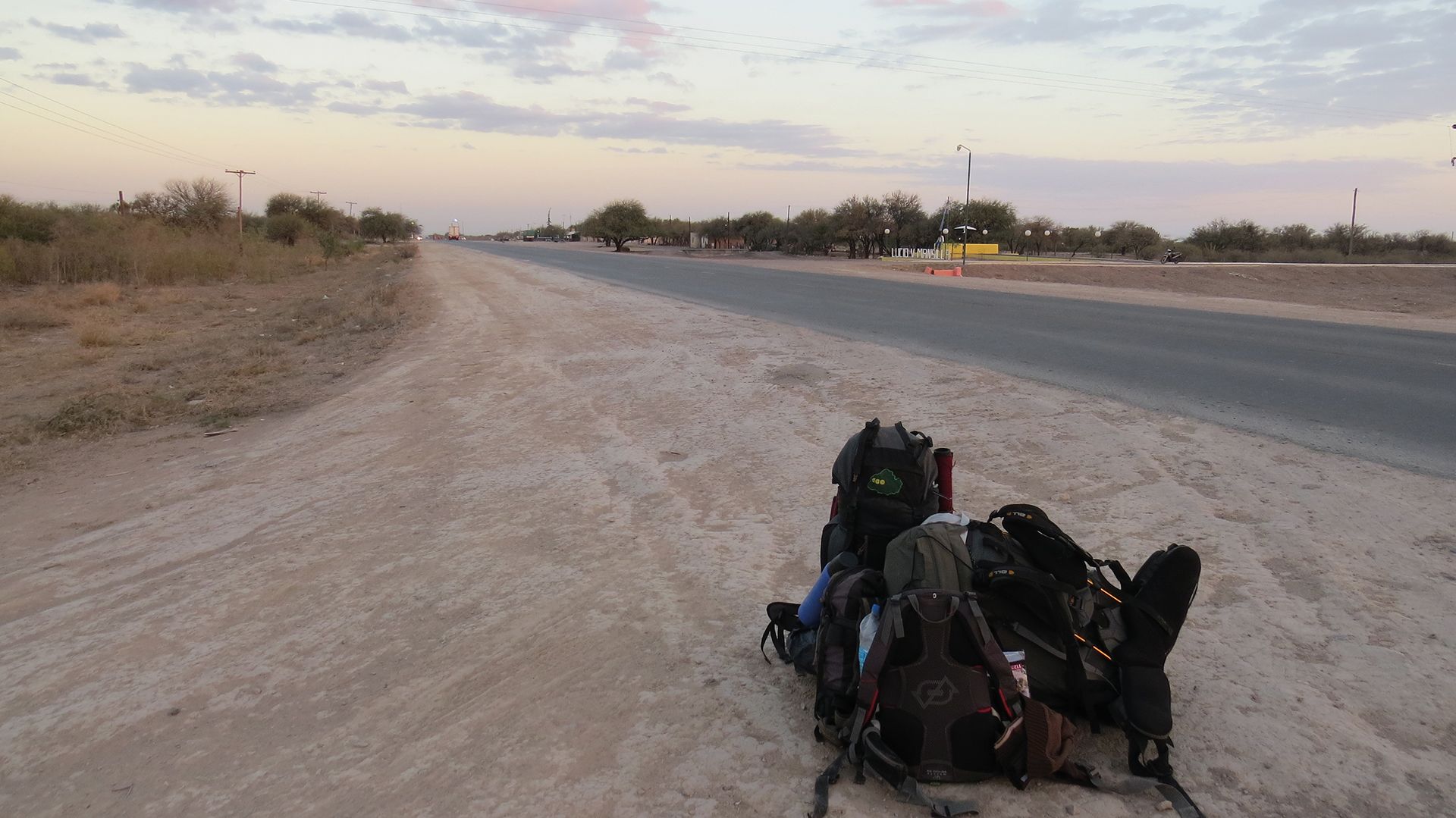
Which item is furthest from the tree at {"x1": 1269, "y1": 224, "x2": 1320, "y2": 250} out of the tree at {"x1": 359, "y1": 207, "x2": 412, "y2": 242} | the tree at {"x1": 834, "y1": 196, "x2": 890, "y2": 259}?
the tree at {"x1": 359, "y1": 207, "x2": 412, "y2": 242}

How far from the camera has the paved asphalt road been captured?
22.5ft

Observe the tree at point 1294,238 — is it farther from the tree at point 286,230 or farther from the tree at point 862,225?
the tree at point 286,230

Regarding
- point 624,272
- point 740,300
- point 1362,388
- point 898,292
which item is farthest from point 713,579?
point 624,272

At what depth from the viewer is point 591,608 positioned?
13.1 ft

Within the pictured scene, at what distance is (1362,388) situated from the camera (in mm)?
8438

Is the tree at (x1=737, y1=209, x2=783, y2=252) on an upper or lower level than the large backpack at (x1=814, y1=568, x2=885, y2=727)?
upper

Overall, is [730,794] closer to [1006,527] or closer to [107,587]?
[1006,527]

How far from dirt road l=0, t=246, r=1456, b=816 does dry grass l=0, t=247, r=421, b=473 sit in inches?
56.3

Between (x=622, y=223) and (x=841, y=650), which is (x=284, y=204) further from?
(x=841, y=650)

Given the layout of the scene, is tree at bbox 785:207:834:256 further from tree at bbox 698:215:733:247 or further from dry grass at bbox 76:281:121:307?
dry grass at bbox 76:281:121:307

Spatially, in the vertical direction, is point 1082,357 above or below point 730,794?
above

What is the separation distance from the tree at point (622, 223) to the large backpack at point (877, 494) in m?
90.3

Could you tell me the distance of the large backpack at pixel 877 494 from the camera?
3.44 metres

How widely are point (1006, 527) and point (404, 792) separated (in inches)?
87.4
